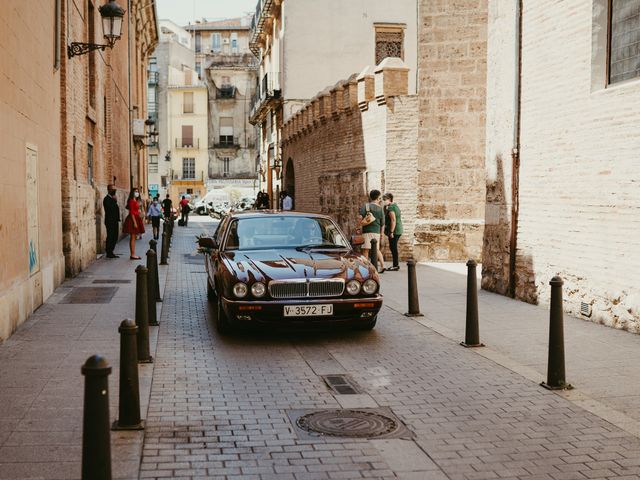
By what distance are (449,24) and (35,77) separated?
1076cm

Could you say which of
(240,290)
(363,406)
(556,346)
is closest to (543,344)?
(556,346)

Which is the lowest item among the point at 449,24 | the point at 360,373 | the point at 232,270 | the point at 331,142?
the point at 360,373

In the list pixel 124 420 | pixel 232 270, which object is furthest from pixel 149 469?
pixel 232 270

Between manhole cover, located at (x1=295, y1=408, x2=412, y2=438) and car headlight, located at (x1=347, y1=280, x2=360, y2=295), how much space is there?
2574mm

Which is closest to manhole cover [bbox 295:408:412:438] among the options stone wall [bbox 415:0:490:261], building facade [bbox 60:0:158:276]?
building facade [bbox 60:0:158:276]

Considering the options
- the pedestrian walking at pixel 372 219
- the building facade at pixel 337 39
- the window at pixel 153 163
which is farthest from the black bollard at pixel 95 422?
the window at pixel 153 163

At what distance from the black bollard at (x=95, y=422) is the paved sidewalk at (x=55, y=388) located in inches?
26.5

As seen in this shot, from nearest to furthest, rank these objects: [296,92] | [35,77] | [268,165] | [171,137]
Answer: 1. [35,77]
2. [296,92]
3. [268,165]
4. [171,137]

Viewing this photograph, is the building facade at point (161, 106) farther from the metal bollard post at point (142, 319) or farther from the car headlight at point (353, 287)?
the metal bollard post at point (142, 319)

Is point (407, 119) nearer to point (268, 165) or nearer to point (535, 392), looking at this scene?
point (535, 392)

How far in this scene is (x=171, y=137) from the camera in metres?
72.4

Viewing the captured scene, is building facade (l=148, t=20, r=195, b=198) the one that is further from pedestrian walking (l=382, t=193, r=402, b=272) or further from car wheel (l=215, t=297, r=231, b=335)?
car wheel (l=215, t=297, r=231, b=335)

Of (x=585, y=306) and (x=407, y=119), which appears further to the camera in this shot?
(x=407, y=119)

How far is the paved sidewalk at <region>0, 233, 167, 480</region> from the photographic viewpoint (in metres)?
4.50
